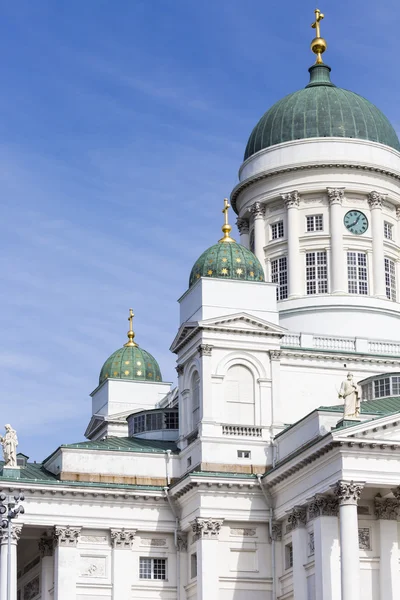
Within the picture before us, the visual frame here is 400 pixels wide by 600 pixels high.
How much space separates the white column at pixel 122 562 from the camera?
217ft

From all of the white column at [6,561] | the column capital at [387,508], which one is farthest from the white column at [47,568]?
the column capital at [387,508]

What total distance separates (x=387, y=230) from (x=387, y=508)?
2349 cm

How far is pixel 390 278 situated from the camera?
79.5 m

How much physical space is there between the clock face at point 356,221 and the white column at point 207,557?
20429 millimetres

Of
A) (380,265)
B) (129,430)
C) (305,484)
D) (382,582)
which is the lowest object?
(382,582)

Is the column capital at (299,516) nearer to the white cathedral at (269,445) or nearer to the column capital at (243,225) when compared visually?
the white cathedral at (269,445)

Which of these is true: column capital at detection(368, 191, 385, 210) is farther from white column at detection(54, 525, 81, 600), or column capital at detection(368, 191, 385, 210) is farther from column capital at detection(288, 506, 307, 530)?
white column at detection(54, 525, 81, 600)

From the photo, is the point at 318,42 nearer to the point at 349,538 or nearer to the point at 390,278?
the point at 390,278

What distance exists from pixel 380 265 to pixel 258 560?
772 inches

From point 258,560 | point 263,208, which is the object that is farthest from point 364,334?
point 258,560

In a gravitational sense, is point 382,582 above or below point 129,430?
below

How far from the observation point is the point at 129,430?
77.1 metres

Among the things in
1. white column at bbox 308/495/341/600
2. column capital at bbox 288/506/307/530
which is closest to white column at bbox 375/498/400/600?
white column at bbox 308/495/341/600

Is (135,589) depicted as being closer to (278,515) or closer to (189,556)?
(189,556)
